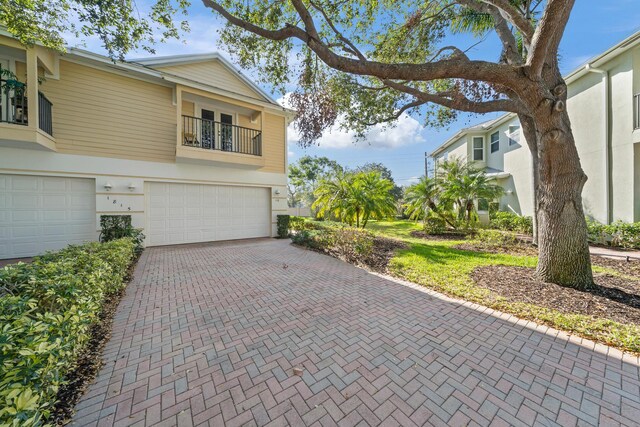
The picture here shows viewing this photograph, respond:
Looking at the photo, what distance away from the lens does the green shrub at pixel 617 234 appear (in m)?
8.52

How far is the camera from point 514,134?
14391 millimetres

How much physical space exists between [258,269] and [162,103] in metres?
8.10

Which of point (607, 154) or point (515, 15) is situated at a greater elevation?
point (515, 15)

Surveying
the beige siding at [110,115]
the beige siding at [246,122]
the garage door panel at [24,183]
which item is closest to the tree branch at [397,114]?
the beige siding at [246,122]

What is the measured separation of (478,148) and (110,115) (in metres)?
21.3

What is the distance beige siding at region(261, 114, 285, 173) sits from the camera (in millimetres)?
12258

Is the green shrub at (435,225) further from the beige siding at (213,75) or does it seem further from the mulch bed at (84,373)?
the mulch bed at (84,373)

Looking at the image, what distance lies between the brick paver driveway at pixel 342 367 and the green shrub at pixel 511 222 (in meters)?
11.5

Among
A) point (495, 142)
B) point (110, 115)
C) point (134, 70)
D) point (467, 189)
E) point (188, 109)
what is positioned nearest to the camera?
point (110, 115)

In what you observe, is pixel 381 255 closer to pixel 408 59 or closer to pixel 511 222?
pixel 408 59

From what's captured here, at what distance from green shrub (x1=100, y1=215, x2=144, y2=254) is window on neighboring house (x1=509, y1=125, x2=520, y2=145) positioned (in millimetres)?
19246

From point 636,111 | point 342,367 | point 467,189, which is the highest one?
point 636,111

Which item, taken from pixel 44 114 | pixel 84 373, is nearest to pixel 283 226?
pixel 44 114

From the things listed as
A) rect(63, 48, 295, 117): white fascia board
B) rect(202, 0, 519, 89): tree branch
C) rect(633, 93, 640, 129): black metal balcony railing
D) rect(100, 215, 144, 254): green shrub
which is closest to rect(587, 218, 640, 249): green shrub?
rect(633, 93, 640, 129): black metal balcony railing
